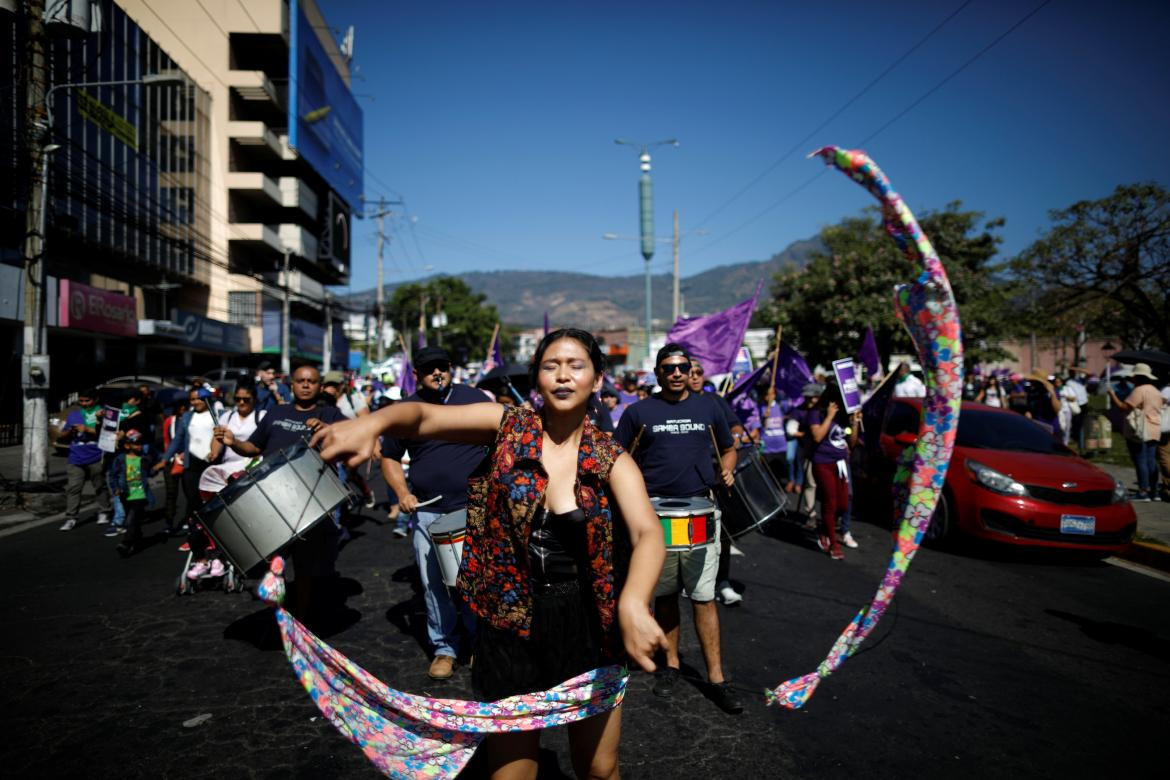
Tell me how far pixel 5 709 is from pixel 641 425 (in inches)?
157

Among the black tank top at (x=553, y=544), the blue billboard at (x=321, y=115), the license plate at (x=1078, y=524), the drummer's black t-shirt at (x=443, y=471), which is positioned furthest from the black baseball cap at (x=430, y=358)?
the blue billboard at (x=321, y=115)

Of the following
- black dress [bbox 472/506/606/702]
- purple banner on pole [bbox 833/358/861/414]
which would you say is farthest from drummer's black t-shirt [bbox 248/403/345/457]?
purple banner on pole [bbox 833/358/861/414]

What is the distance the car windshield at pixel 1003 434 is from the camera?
26.2 feet

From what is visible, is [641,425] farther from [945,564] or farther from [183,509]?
[183,509]

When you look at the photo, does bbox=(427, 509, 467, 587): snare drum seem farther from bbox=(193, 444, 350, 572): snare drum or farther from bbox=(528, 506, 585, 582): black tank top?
bbox=(528, 506, 585, 582): black tank top

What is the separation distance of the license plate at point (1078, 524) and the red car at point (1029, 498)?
1 cm

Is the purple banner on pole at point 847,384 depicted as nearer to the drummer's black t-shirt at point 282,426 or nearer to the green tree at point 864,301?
the drummer's black t-shirt at point 282,426

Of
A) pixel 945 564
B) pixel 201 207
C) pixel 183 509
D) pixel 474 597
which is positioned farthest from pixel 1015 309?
pixel 201 207

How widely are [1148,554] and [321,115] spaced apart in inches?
1901

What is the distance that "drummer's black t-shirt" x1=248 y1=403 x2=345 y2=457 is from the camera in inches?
203

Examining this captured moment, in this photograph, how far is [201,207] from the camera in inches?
1388

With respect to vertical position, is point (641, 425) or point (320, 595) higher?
point (641, 425)

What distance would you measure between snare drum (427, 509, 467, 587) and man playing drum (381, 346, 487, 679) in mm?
231

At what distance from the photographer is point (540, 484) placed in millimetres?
2139
